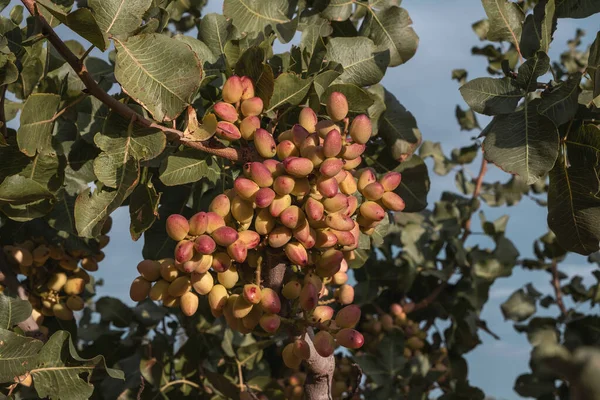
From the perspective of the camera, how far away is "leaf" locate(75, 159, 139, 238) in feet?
3.78

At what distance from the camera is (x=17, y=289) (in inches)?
62.7

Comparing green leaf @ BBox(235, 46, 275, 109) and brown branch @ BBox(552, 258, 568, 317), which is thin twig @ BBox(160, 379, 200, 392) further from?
brown branch @ BBox(552, 258, 568, 317)

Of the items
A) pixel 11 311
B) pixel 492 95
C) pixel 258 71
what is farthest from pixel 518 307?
pixel 11 311

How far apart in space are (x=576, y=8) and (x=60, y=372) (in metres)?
1.20

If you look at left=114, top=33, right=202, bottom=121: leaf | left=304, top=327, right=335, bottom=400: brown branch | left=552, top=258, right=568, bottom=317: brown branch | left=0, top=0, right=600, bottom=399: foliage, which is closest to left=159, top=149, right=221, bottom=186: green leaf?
left=0, top=0, right=600, bottom=399: foliage

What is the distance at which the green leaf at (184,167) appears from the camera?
3.89ft

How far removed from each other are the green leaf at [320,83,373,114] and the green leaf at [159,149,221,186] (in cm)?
25

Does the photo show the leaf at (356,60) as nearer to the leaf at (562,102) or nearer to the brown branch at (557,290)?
the leaf at (562,102)

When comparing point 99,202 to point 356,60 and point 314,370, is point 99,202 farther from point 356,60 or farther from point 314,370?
point 356,60

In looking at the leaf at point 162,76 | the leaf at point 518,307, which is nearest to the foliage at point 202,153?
the leaf at point 162,76

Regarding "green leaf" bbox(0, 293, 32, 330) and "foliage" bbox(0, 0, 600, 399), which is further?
"green leaf" bbox(0, 293, 32, 330)

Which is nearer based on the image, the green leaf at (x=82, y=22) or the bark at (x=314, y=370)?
the green leaf at (x=82, y=22)

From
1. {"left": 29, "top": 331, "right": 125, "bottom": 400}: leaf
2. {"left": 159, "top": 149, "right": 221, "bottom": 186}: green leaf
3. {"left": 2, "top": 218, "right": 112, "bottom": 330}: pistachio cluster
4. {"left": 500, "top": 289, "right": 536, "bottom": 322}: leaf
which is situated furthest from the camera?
{"left": 500, "top": 289, "right": 536, "bottom": 322}: leaf

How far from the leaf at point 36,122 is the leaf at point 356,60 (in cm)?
55
